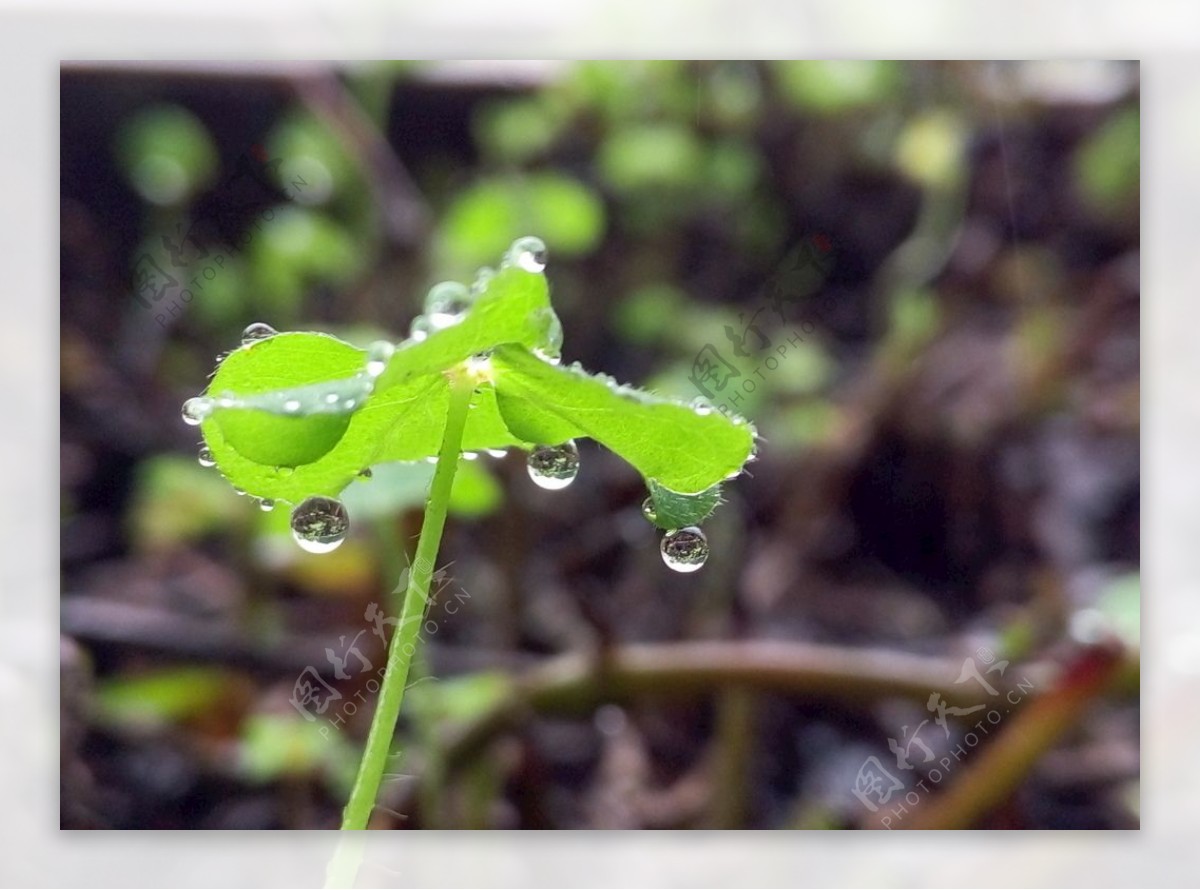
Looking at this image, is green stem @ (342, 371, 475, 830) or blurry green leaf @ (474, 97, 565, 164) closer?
green stem @ (342, 371, 475, 830)

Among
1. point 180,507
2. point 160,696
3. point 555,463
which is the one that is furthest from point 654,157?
point 555,463

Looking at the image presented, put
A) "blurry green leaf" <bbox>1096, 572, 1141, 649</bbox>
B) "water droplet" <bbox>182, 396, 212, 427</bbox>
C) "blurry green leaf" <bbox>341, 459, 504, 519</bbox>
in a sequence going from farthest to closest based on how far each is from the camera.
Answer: "blurry green leaf" <bbox>1096, 572, 1141, 649</bbox> < "blurry green leaf" <bbox>341, 459, 504, 519</bbox> < "water droplet" <bbox>182, 396, 212, 427</bbox>

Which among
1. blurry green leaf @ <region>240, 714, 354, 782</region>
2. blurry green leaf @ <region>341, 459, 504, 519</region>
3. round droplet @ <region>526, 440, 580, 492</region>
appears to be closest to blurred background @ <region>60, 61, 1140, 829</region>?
blurry green leaf @ <region>240, 714, 354, 782</region>

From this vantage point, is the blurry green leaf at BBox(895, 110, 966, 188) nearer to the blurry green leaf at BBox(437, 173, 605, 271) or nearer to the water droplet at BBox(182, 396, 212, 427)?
the blurry green leaf at BBox(437, 173, 605, 271)

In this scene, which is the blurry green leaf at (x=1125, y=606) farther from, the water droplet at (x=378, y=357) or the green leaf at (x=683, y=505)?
the water droplet at (x=378, y=357)

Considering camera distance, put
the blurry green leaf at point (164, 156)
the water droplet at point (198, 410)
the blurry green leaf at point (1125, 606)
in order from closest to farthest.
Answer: the water droplet at point (198, 410), the blurry green leaf at point (1125, 606), the blurry green leaf at point (164, 156)
